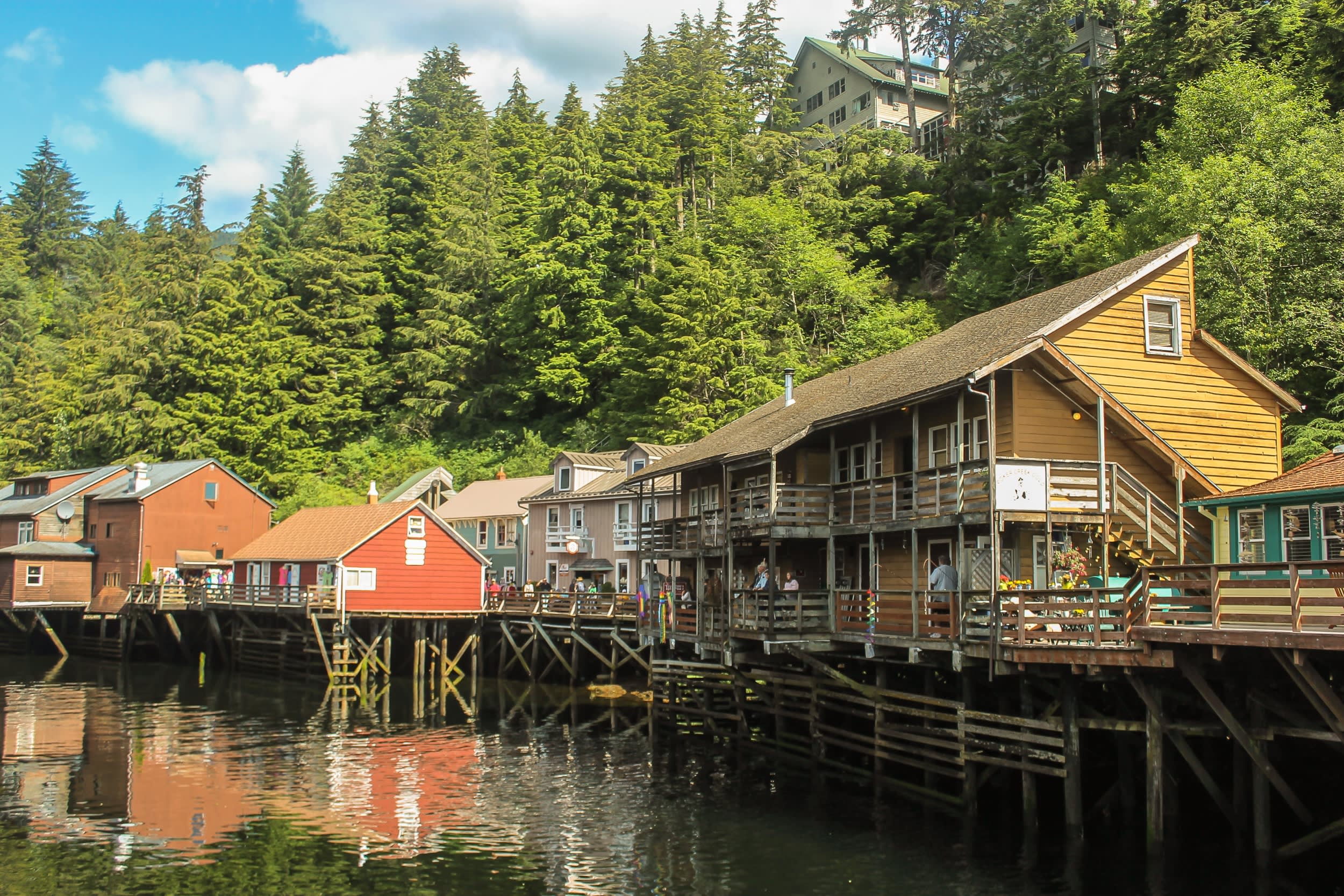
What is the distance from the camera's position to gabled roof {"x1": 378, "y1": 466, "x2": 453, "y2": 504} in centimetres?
6169

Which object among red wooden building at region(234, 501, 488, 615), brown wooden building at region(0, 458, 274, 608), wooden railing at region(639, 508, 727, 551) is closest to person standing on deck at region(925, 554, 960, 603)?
wooden railing at region(639, 508, 727, 551)

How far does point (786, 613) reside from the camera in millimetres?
25859

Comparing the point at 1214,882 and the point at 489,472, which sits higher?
the point at 489,472

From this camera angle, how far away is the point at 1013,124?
61.7 meters

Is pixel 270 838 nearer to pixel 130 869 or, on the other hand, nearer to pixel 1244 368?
pixel 130 869

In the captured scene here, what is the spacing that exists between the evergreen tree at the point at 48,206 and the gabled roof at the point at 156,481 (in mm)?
68229

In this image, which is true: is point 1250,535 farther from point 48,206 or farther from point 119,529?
point 48,206

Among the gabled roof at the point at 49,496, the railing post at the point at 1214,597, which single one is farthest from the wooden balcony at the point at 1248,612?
the gabled roof at the point at 49,496

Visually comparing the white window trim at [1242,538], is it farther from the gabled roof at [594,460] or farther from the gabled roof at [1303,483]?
the gabled roof at [594,460]

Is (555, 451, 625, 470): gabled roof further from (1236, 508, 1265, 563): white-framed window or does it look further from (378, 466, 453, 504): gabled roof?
(1236, 508, 1265, 563): white-framed window

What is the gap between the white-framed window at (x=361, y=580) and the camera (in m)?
46.3

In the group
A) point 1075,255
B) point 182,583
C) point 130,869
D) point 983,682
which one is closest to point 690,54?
point 1075,255

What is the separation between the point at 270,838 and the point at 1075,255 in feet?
130

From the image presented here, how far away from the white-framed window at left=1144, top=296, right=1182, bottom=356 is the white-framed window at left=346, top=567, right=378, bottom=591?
109 ft
